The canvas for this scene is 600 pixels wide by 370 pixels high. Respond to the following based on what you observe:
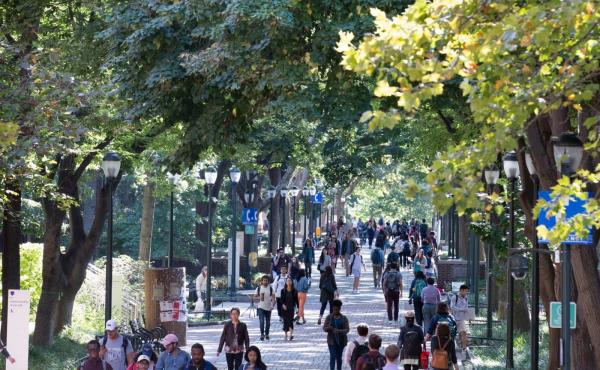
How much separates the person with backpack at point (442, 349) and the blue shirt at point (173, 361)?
3.62 m

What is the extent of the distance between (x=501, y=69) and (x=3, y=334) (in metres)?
14.5

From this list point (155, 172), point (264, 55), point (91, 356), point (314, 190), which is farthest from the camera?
point (314, 190)

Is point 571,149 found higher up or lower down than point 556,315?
higher up

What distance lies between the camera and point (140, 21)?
18984 millimetres

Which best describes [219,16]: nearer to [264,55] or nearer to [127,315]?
[264,55]

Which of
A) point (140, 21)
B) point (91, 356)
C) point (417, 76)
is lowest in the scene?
point (91, 356)

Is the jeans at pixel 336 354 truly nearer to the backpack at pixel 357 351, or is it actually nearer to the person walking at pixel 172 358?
the backpack at pixel 357 351

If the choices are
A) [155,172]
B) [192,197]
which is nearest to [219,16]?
[155,172]

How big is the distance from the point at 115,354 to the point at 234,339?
8.49ft

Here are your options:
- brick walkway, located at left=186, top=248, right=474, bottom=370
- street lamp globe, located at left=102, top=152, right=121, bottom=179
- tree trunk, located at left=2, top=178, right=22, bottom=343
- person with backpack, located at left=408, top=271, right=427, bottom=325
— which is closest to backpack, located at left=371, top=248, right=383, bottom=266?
brick walkway, located at left=186, top=248, right=474, bottom=370

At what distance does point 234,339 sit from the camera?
64.4ft

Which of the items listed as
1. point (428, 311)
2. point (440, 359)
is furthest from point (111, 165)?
point (428, 311)

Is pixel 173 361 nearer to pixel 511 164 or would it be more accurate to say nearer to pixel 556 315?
pixel 556 315

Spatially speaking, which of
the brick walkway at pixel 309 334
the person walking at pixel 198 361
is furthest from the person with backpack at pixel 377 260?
the person walking at pixel 198 361
